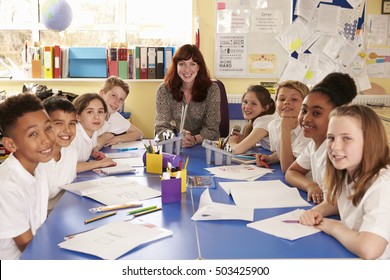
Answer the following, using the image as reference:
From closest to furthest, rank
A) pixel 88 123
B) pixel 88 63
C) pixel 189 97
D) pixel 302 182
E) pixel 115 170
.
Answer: pixel 302 182 → pixel 115 170 → pixel 88 123 → pixel 189 97 → pixel 88 63

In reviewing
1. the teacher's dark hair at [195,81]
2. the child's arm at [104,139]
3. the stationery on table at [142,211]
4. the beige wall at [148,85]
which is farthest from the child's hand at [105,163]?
the beige wall at [148,85]

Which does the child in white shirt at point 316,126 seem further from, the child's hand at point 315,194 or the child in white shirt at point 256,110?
the child in white shirt at point 256,110

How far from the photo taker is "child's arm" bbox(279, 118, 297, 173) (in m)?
2.14

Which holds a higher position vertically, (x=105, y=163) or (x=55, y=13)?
(x=55, y=13)

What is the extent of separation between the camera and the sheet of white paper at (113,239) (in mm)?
1215

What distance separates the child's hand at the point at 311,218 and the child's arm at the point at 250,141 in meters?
1.05

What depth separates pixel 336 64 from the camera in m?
4.35

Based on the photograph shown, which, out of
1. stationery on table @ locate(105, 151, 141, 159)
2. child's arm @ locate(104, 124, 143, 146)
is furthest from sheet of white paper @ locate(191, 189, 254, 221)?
child's arm @ locate(104, 124, 143, 146)

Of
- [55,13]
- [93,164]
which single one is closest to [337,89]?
[93,164]

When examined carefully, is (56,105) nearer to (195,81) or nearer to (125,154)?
(125,154)

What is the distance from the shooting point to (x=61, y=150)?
2.03m

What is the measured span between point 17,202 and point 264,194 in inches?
35.2

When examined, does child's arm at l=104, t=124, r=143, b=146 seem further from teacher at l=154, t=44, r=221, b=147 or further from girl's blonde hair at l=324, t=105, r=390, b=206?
girl's blonde hair at l=324, t=105, r=390, b=206
